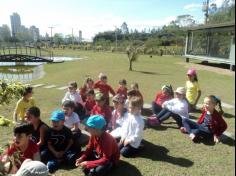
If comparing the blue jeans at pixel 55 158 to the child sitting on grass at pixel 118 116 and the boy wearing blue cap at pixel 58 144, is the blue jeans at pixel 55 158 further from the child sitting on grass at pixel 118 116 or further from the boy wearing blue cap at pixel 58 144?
the child sitting on grass at pixel 118 116

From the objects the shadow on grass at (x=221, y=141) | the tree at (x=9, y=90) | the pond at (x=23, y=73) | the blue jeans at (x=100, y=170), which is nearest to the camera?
the tree at (x=9, y=90)

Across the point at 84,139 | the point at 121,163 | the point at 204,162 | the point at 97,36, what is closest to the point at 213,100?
the point at 204,162

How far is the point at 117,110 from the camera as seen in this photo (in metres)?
5.72

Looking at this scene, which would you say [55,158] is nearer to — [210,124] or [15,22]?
[210,124]

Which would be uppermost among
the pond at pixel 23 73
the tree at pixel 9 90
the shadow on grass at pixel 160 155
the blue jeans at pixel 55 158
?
the tree at pixel 9 90

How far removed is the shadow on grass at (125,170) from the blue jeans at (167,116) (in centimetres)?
219

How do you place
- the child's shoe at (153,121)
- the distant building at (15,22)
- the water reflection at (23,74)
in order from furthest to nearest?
1. the distant building at (15,22)
2. the water reflection at (23,74)
3. the child's shoe at (153,121)

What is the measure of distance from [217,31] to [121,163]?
69.7 feet

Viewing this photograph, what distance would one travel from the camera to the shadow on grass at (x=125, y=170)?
4.22 metres

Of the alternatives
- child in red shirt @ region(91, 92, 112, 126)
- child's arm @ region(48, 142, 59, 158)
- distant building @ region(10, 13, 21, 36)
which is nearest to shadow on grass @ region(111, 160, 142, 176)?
child's arm @ region(48, 142, 59, 158)

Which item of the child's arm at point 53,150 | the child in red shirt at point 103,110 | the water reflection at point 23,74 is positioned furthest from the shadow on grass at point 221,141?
the water reflection at point 23,74

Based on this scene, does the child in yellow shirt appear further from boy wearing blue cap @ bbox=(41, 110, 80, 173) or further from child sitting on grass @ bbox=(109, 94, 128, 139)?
boy wearing blue cap @ bbox=(41, 110, 80, 173)

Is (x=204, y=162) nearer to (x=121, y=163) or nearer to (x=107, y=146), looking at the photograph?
(x=121, y=163)

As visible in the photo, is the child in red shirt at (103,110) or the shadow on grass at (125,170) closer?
the shadow on grass at (125,170)
